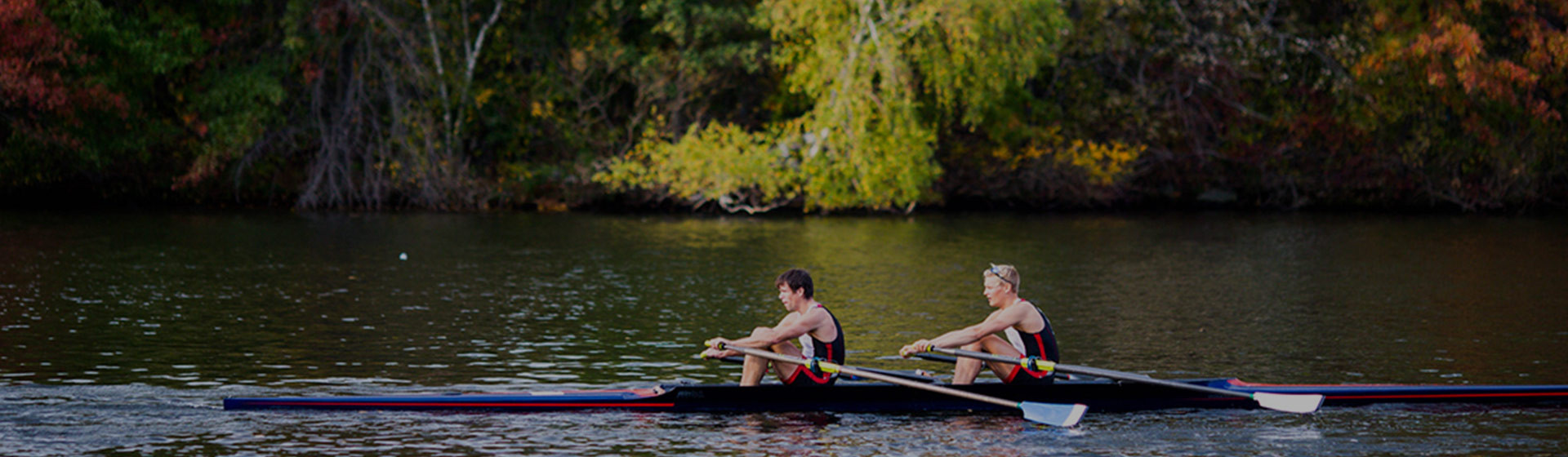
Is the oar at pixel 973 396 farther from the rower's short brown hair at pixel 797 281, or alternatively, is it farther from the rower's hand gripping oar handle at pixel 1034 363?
the rower's short brown hair at pixel 797 281

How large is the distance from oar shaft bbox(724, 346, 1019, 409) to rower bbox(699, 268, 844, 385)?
79 millimetres

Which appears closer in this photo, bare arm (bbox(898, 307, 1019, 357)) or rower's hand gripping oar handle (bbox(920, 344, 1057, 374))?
rower's hand gripping oar handle (bbox(920, 344, 1057, 374))

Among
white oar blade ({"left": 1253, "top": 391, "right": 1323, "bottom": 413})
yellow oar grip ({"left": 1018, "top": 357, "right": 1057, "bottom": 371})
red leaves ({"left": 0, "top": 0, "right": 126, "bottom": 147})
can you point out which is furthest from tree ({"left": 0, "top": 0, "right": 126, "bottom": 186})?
white oar blade ({"left": 1253, "top": 391, "right": 1323, "bottom": 413})

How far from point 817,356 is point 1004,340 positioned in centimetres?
139

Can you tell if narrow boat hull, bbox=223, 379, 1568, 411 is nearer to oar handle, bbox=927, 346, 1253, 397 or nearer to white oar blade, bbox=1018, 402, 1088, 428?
oar handle, bbox=927, 346, 1253, 397

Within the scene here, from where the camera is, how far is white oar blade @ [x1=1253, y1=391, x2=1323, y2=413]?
41.2 ft

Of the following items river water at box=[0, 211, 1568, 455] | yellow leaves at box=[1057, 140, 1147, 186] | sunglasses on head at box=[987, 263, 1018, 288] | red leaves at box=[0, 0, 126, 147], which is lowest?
river water at box=[0, 211, 1568, 455]

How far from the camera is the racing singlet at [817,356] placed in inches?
505

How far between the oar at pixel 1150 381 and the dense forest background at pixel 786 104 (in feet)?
78.6

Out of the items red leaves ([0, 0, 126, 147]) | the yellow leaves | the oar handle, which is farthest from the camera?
the yellow leaves

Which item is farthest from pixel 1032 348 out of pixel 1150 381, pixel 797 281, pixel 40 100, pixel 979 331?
pixel 40 100

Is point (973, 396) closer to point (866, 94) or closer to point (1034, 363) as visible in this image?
point (1034, 363)

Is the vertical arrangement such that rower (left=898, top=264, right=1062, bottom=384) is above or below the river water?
above

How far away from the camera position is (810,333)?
42.1 ft
